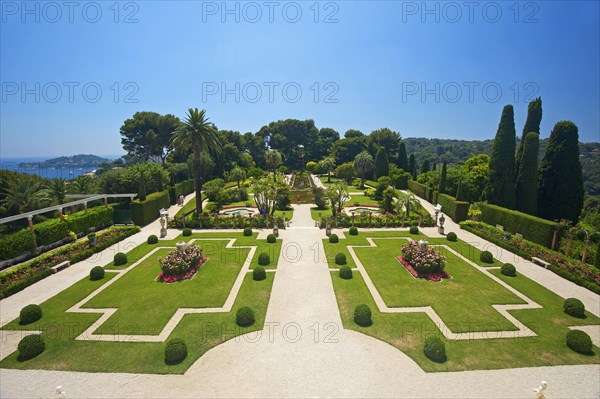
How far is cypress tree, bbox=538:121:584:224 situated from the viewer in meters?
26.5

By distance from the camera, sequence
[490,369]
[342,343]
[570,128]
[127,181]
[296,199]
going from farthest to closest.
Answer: [296,199], [127,181], [570,128], [342,343], [490,369]

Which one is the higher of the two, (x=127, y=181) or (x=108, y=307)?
(x=127, y=181)

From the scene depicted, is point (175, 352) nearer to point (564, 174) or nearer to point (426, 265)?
point (426, 265)

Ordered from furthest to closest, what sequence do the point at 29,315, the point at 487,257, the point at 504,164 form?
the point at 504,164, the point at 487,257, the point at 29,315

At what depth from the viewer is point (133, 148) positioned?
216 ft

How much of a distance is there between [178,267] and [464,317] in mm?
16864

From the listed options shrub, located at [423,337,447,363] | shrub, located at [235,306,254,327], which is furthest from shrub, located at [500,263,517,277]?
shrub, located at [235,306,254,327]

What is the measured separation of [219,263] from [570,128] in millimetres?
33429

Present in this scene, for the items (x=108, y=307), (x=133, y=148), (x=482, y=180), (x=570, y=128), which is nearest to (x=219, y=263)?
(x=108, y=307)

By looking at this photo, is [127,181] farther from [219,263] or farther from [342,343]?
[342,343]

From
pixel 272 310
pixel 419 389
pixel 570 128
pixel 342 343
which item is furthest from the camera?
pixel 570 128

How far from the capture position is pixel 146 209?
3341 centimetres

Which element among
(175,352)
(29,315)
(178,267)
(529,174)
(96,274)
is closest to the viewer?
(175,352)

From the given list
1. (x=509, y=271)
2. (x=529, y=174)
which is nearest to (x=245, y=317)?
(x=509, y=271)
